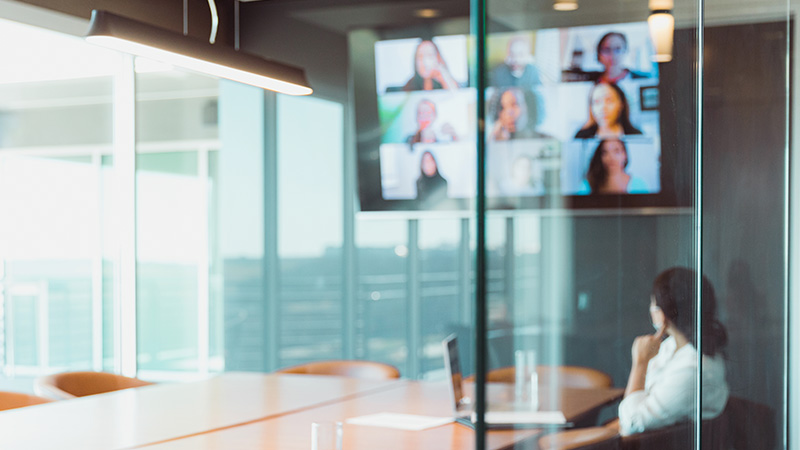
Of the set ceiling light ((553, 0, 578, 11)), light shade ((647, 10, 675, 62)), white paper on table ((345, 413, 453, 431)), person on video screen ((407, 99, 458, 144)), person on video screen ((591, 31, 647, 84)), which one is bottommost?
white paper on table ((345, 413, 453, 431))

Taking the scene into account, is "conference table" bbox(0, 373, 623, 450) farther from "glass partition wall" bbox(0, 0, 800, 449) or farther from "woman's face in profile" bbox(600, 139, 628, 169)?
"woman's face in profile" bbox(600, 139, 628, 169)

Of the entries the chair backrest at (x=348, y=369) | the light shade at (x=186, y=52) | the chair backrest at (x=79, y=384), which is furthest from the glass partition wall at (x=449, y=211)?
the chair backrest at (x=79, y=384)

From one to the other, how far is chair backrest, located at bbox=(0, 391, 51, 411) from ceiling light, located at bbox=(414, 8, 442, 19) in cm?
349

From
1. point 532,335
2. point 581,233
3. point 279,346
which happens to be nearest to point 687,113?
point 581,233

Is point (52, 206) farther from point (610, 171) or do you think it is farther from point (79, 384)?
point (610, 171)

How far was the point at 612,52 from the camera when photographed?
1.46 m

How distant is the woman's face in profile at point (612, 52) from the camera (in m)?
1.40

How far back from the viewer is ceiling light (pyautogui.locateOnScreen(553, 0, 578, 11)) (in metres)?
1.27

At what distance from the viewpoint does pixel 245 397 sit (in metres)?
3.81

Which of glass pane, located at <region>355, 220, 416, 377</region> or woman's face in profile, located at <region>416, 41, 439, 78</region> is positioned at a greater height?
woman's face in profile, located at <region>416, 41, 439, 78</region>

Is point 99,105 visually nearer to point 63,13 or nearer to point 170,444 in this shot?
point 63,13

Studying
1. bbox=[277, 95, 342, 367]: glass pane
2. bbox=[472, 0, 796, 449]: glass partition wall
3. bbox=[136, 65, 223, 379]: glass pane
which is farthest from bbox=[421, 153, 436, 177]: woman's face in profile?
bbox=[472, 0, 796, 449]: glass partition wall

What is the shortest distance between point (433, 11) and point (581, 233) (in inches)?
189

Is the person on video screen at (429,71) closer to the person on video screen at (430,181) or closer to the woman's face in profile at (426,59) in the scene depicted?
the woman's face in profile at (426,59)
